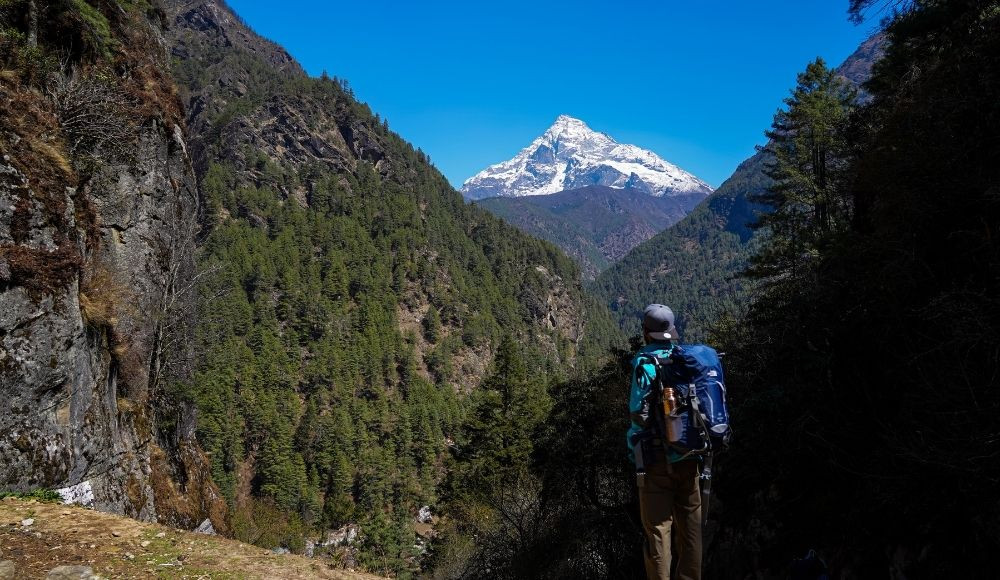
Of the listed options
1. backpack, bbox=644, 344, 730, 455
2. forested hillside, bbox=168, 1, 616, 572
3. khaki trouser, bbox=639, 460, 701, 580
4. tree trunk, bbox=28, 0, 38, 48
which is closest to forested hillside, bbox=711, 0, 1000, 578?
backpack, bbox=644, 344, 730, 455

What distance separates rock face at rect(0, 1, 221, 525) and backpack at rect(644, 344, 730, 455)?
767 centimetres

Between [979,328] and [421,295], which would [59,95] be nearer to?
[979,328]

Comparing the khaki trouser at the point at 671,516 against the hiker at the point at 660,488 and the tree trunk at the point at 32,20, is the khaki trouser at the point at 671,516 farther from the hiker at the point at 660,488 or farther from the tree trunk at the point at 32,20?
the tree trunk at the point at 32,20

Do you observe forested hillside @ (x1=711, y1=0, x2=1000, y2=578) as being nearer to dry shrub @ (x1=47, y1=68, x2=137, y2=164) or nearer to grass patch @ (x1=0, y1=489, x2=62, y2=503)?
grass patch @ (x1=0, y1=489, x2=62, y2=503)

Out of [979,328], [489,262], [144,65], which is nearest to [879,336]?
[979,328]

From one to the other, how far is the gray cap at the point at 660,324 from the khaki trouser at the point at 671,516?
0.83 m

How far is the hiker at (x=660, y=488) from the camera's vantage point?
347 centimetres

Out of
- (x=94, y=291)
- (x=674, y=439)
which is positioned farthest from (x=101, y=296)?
(x=674, y=439)

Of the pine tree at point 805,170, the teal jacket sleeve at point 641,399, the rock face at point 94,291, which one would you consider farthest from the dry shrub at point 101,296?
the pine tree at point 805,170

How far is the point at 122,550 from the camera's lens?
5008 mm

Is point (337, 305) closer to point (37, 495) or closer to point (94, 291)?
point (94, 291)

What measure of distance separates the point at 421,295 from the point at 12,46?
4615 inches

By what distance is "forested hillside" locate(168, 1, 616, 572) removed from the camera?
68.9 m

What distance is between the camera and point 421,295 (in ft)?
412
